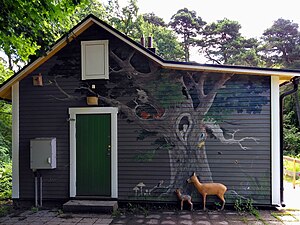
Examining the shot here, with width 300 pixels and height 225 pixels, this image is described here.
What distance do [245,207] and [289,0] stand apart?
49.1ft

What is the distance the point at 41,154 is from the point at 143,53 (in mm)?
2989

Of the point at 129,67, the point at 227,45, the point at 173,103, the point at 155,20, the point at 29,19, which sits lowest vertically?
the point at 173,103

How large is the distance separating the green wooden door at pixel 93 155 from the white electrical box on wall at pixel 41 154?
1.79 feet

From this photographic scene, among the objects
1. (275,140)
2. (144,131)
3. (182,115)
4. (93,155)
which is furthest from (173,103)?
(275,140)

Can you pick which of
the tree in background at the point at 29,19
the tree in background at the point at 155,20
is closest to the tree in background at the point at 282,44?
the tree in background at the point at 155,20

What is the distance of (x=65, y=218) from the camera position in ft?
16.3

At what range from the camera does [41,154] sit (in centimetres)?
564

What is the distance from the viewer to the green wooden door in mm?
5723

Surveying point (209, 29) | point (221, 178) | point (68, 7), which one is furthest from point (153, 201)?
point (209, 29)

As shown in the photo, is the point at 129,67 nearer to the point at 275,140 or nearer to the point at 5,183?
the point at 275,140

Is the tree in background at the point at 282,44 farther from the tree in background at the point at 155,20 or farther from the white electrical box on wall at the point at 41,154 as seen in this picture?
the white electrical box on wall at the point at 41,154

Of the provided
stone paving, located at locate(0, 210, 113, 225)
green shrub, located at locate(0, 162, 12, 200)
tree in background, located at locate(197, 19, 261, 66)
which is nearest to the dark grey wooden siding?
stone paving, located at locate(0, 210, 113, 225)

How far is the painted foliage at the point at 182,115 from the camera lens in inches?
213

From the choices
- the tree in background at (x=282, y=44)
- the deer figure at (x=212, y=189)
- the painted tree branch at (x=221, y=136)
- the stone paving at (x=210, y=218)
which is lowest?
the stone paving at (x=210, y=218)
